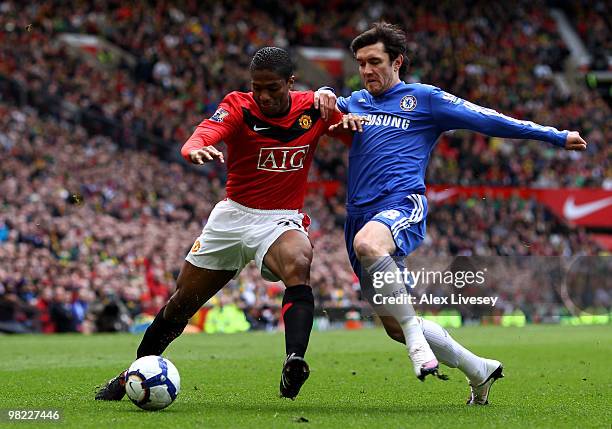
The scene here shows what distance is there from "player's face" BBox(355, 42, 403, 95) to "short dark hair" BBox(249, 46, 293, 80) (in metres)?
0.71

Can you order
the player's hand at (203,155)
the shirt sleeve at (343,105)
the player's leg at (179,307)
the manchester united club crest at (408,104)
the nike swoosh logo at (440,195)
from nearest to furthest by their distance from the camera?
the player's hand at (203,155) < the player's leg at (179,307) < the manchester united club crest at (408,104) < the shirt sleeve at (343,105) < the nike swoosh logo at (440,195)

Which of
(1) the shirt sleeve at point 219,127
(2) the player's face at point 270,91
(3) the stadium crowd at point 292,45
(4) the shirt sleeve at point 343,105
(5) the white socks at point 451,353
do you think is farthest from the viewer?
(3) the stadium crowd at point 292,45

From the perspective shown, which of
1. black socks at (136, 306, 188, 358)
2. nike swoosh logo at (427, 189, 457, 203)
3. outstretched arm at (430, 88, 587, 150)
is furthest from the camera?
nike swoosh logo at (427, 189, 457, 203)

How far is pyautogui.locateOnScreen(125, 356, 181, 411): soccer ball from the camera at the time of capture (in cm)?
663

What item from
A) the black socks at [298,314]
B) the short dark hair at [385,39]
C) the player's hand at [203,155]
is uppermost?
the short dark hair at [385,39]

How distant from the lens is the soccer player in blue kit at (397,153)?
6875 millimetres

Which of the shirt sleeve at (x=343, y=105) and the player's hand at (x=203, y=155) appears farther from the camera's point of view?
the shirt sleeve at (x=343, y=105)

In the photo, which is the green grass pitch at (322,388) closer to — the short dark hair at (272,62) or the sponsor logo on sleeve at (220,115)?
the sponsor logo on sleeve at (220,115)

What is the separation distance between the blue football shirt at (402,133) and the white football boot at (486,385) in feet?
4.40

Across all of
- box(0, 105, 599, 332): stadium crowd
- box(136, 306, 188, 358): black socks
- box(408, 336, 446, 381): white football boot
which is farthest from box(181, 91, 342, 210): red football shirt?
box(0, 105, 599, 332): stadium crowd

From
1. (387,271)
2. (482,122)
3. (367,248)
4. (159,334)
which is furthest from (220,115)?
(482,122)

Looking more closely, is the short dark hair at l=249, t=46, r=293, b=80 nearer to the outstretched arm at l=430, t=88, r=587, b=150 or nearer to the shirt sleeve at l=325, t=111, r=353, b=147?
the shirt sleeve at l=325, t=111, r=353, b=147

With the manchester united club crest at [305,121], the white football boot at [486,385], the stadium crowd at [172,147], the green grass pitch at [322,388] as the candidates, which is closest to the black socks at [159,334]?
the green grass pitch at [322,388]

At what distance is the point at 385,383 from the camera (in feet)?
30.8
